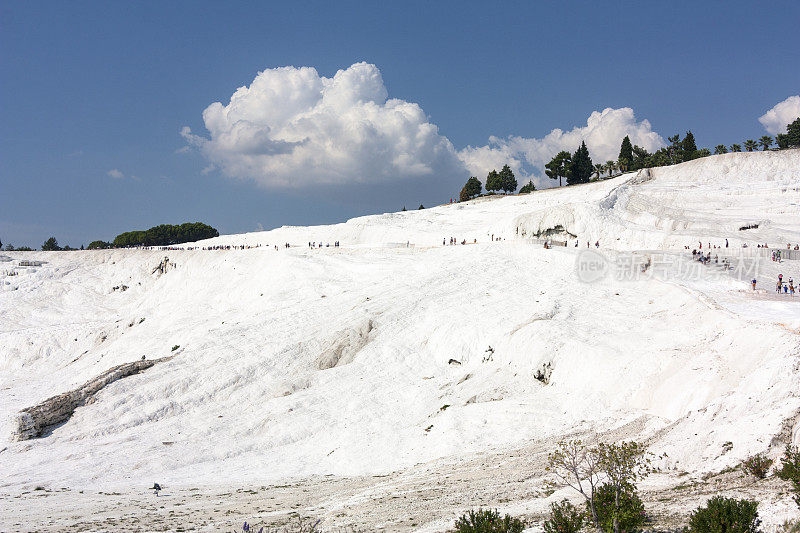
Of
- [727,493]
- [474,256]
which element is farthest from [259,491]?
[474,256]

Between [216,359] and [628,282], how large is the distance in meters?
30.0

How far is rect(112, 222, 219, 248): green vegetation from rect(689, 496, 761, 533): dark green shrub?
113 m

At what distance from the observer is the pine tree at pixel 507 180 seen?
4176 inches

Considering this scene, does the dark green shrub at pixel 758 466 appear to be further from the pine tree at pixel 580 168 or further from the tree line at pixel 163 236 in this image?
the tree line at pixel 163 236

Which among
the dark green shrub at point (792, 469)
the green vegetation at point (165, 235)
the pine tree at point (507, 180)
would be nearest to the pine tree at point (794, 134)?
the pine tree at point (507, 180)

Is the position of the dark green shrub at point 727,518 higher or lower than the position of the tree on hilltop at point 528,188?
lower

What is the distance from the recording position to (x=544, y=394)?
81.2 ft

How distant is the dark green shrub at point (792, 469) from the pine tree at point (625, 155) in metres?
93.9

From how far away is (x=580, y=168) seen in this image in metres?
97.1

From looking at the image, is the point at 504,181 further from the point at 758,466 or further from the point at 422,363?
the point at 758,466

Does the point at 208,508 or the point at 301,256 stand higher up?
the point at 301,256

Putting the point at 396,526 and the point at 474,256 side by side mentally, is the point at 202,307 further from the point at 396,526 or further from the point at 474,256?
the point at 396,526

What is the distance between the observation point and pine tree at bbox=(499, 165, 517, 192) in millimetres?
106062

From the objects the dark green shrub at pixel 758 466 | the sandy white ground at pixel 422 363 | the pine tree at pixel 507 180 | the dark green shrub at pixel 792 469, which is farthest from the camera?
the pine tree at pixel 507 180
